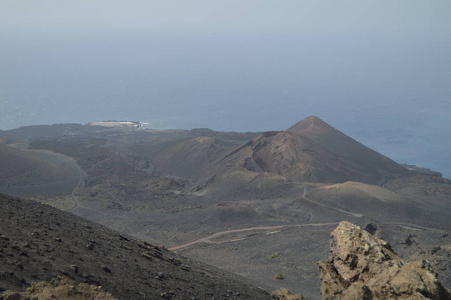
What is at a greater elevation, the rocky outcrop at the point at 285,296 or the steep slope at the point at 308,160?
the steep slope at the point at 308,160

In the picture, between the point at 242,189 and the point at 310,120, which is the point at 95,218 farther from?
the point at 310,120

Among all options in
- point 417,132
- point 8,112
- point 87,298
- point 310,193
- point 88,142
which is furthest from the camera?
point 8,112

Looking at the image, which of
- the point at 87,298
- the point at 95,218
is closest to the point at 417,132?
the point at 95,218

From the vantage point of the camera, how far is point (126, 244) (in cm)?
2094

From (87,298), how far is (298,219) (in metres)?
33.1

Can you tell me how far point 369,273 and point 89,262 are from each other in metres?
8.41

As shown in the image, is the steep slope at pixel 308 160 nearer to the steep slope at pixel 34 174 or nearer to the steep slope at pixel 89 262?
the steep slope at pixel 34 174

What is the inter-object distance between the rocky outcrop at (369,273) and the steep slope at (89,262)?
453 centimetres

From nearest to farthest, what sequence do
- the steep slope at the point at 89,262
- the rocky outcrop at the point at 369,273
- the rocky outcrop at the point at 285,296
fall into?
the rocky outcrop at the point at 369,273 < the steep slope at the point at 89,262 < the rocky outcrop at the point at 285,296

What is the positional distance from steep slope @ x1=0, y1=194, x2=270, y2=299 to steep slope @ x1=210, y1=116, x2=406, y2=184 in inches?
1430

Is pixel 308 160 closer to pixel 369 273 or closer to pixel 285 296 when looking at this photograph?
pixel 285 296

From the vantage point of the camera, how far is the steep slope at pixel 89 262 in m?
13.1

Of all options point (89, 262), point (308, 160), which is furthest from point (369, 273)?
point (308, 160)

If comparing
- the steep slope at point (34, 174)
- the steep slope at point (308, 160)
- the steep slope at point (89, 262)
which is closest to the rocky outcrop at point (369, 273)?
the steep slope at point (89, 262)
